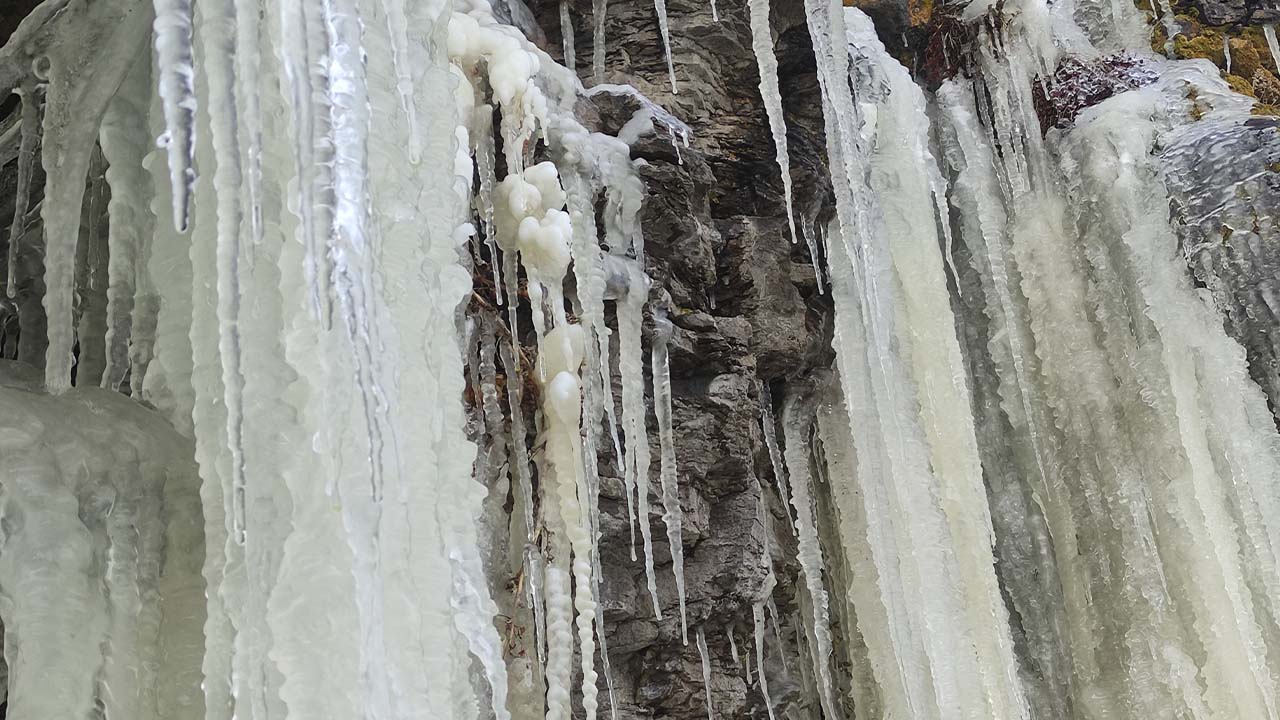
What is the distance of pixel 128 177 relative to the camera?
1.45 m

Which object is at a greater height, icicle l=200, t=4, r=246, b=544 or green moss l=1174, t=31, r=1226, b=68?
green moss l=1174, t=31, r=1226, b=68

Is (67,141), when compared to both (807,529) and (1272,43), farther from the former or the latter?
(1272,43)

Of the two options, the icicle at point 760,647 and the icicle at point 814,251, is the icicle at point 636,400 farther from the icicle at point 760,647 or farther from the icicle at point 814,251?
the icicle at point 814,251

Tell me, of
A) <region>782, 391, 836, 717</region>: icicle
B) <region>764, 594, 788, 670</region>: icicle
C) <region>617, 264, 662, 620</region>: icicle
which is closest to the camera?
<region>617, 264, 662, 620</region>: icicle

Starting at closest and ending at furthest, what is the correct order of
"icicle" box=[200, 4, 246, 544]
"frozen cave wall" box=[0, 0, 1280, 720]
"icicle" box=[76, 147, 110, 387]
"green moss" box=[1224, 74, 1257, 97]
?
1. "icicle" box=[200, 4, 246, 544]
2. "icicle" box=[76, 147, 110, 387]
3. "frozen cave wall" box=[0, 0, 1280, 720]
4. "green moss" box=[1224, 74, 1257, 97]

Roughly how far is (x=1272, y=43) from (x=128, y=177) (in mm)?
4788

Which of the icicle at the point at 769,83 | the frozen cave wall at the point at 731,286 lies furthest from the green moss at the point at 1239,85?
the icicle at the point at 769,83

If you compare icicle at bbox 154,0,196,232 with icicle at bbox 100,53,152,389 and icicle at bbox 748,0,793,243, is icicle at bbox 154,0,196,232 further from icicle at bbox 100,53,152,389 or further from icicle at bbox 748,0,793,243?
icicle at bbox 748,0,793,243

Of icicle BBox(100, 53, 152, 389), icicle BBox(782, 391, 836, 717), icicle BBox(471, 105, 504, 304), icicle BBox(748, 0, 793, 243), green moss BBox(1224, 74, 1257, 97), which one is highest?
green moss BBox(1224, 74, 1257, 97)

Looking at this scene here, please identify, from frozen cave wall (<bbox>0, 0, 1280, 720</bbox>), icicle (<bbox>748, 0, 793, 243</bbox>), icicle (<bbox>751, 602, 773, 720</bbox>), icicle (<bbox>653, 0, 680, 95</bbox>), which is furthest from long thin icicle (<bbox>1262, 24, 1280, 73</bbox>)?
icicle (<bbox>751, 602, 773, 720</bbox>)

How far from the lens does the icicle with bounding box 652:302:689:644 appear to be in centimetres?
257

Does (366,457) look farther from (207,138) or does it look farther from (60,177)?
(60,177)

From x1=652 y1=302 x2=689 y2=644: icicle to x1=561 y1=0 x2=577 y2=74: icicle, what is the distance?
3.21 ft

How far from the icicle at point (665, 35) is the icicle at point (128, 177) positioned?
6.27ft
